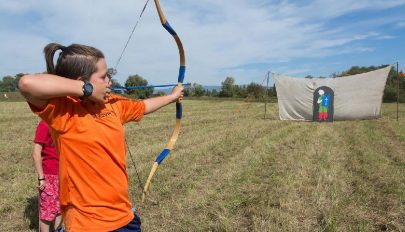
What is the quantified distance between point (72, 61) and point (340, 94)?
1499 cm

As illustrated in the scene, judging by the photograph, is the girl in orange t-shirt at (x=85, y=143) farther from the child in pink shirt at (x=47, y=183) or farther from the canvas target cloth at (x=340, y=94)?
the canvas target cloth at (x=340, y=94)

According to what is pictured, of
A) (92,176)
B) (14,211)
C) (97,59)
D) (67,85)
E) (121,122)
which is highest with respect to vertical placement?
(97,59)

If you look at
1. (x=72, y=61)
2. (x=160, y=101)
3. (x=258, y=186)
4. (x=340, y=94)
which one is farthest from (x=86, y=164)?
(x=340, y=94)

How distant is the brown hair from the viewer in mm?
1837

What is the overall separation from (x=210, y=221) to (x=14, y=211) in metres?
2.26

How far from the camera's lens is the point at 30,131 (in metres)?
11.0

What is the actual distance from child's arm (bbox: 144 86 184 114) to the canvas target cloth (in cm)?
1340

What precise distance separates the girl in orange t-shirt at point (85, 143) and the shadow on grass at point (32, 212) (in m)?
2.44

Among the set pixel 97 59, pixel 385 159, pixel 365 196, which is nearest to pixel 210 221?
pixel 365 196

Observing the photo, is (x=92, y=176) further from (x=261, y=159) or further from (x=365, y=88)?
(x=365, y=88)

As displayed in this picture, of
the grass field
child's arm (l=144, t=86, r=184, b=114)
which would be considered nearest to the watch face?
child's arm (l=144, t=86, r=184, b=114)

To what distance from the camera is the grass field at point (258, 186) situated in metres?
3.89

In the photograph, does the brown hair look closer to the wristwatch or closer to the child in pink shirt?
the wristwatch

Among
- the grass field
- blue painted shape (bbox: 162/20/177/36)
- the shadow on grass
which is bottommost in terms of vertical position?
the shadow on grass
